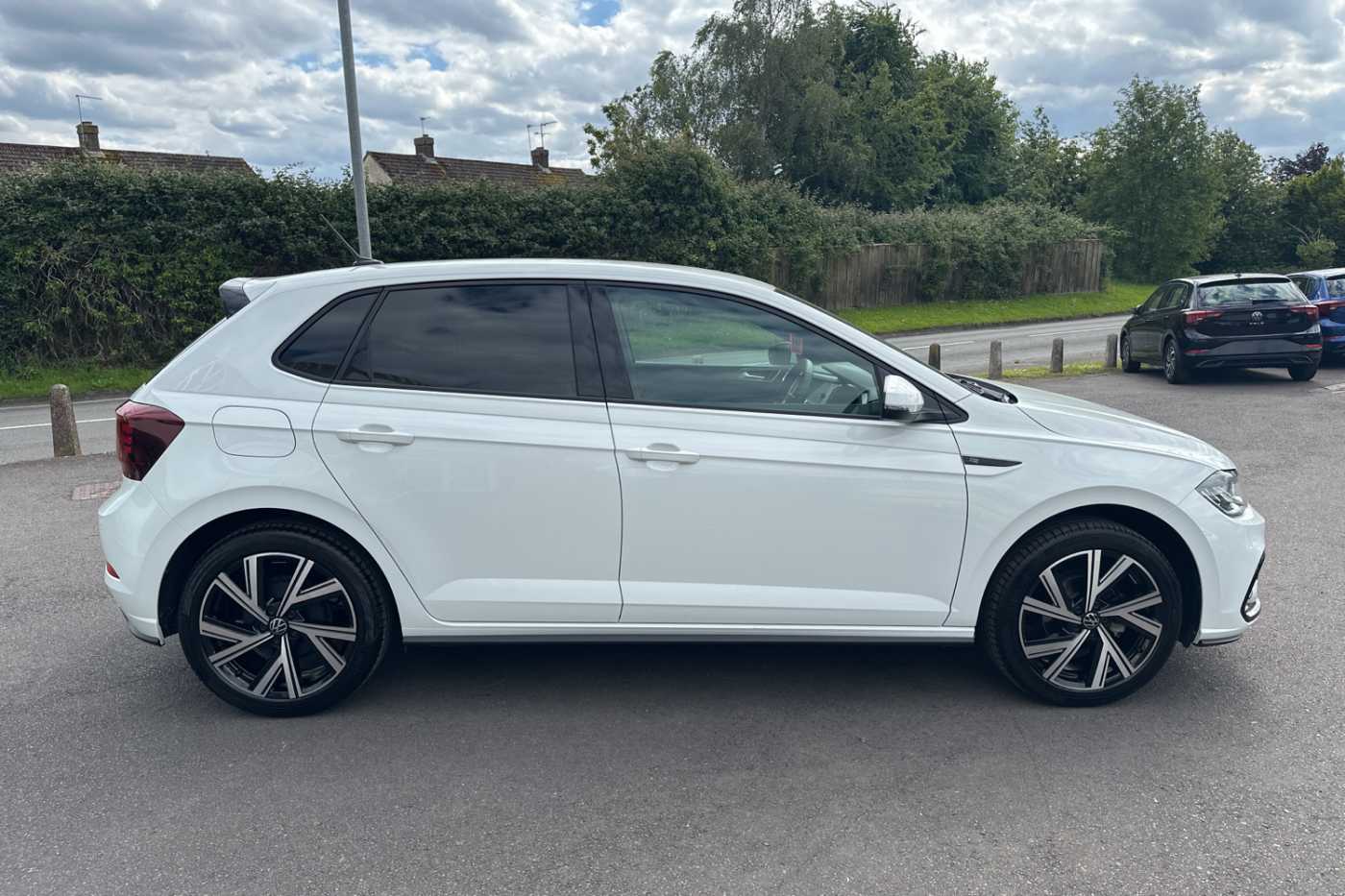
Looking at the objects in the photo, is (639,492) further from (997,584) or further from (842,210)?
(842,210)

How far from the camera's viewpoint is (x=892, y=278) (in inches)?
1225

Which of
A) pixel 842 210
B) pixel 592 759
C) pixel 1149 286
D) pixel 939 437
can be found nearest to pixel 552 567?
pixel 592 759

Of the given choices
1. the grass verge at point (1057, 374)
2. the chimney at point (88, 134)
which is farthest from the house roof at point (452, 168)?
the grass verge at point (1057, 374)

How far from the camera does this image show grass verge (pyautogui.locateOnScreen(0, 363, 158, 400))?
16.3 m

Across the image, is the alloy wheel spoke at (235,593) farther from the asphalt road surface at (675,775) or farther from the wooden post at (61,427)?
the wooden post at (61,427)

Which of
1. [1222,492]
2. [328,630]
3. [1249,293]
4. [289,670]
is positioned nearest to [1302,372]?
[1249,293]

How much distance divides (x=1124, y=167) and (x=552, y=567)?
49.1 metres

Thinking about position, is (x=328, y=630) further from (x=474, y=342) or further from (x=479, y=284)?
(x=479, y=284)

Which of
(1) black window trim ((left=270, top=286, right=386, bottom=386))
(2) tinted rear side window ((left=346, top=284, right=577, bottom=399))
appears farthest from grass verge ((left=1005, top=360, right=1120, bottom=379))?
(1) black window trim ((left=270, top=286, right=386, bottom=386))

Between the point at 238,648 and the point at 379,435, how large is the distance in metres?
1.01

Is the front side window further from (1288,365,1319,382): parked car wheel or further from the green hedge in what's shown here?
the green hedge

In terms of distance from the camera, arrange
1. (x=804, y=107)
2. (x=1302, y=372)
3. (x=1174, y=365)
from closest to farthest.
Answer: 1. (x=1302, y=372)
2. (x=1174, y=365)
3. (x=804, y=107)

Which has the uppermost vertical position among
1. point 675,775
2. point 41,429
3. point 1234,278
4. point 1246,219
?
point 1246,219

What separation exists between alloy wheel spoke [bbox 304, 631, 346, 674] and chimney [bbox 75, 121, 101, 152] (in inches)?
1330
